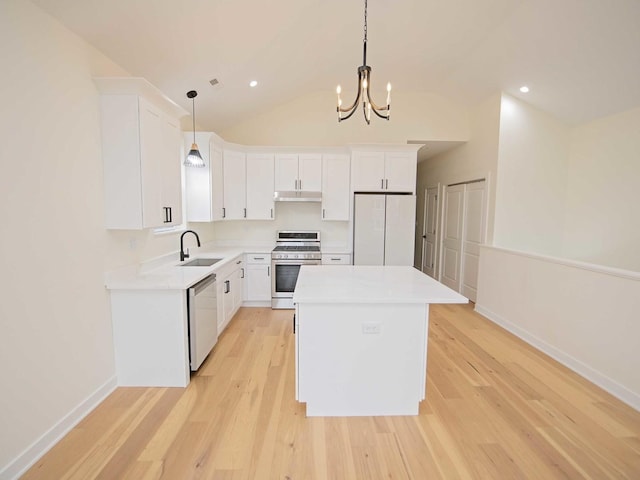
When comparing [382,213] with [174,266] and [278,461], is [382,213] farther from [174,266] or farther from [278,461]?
[278,461]

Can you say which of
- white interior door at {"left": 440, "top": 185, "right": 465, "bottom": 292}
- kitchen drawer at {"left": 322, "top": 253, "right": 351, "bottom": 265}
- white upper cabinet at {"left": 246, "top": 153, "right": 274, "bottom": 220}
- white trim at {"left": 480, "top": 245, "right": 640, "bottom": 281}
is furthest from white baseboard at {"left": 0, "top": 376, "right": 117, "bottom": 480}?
white interior door at {"left": 440, "top": 185, "right": 465, "bottom": 292}

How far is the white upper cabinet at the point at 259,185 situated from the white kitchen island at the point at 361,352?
8.84 feet

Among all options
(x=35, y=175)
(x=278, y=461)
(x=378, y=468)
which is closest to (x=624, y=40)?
(x=378, y=468)

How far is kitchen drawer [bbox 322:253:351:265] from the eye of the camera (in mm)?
4484

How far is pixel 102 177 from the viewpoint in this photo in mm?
2275

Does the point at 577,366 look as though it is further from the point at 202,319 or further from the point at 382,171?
the point at 202,319

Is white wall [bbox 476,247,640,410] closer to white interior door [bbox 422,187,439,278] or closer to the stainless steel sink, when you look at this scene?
white interior door [bbox 422,187,439,278]

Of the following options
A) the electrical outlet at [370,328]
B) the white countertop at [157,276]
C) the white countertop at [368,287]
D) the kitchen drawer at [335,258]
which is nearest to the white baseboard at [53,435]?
the white countertop at [157,276]

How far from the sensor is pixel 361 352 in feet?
A: 6.79

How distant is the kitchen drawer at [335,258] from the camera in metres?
4.48

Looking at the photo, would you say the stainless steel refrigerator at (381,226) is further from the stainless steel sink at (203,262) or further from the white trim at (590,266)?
the stainless steel sink at (203,262)

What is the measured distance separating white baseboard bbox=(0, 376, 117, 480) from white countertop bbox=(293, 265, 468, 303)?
1718 mm

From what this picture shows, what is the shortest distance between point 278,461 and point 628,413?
2.58 meters

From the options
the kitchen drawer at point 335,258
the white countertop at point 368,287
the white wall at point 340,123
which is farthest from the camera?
the white wall at point 340,123
